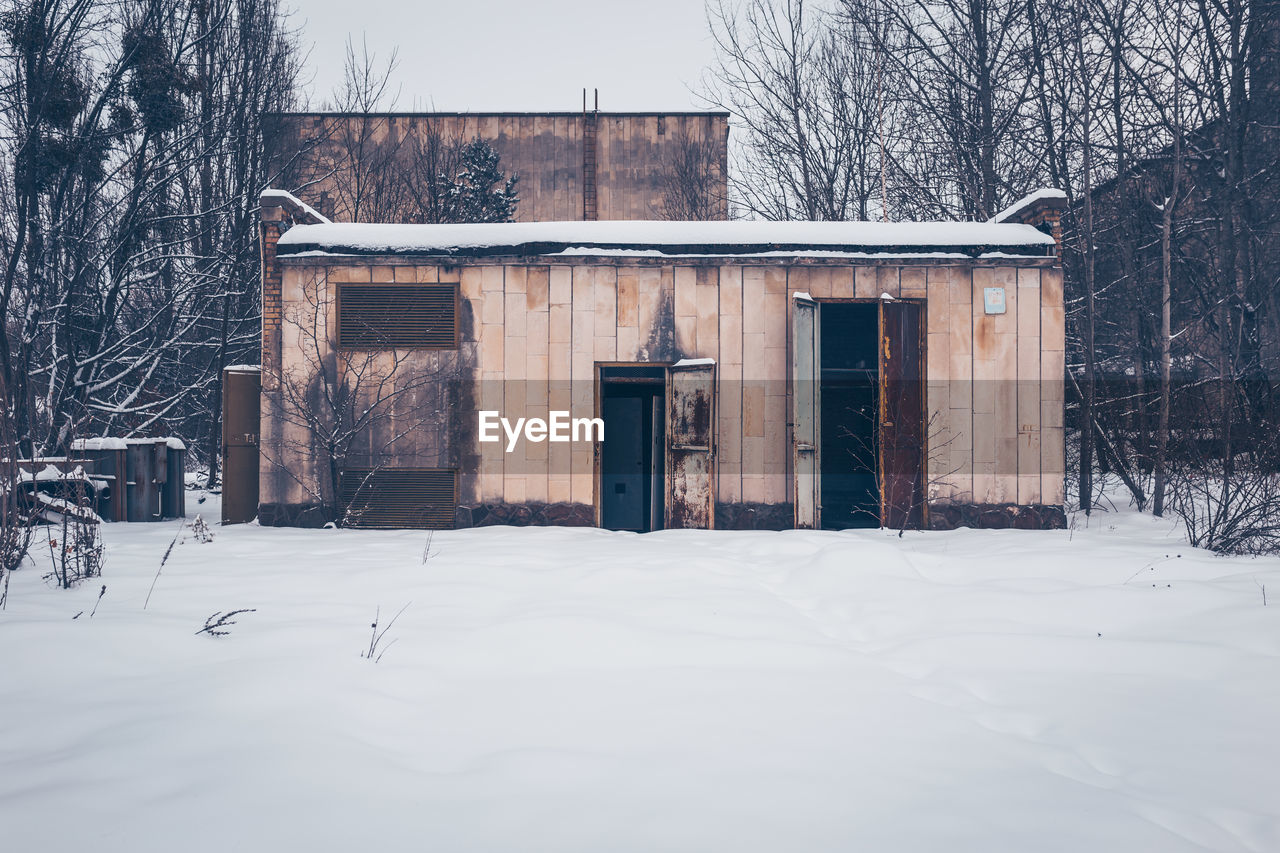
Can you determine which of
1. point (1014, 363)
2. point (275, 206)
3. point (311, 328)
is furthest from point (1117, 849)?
point (275, 206)

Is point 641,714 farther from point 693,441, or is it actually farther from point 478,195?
point 478,195

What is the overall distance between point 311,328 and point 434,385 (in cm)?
157

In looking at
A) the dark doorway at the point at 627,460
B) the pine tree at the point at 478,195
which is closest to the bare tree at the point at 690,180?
the pine tree at the point at 478,195

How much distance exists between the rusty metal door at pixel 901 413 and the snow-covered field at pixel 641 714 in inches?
115

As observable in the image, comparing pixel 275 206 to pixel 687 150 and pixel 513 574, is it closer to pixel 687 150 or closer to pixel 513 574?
pixel 513 574

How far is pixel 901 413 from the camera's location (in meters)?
8.19

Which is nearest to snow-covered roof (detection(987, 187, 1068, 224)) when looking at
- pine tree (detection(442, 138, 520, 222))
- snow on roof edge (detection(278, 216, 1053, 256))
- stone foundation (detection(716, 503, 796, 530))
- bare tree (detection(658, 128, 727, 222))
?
snow on roof edge (detection(278, 216, 1053, 256))

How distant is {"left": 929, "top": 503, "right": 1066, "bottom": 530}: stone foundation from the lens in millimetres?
8164

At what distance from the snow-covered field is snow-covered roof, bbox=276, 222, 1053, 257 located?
427cm

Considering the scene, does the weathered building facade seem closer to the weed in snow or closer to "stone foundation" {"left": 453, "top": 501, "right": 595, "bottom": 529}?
"stone foundation" {"left": 453, "top": 501, "right": 595, "bottom": 529}

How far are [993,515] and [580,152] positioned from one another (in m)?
13.9

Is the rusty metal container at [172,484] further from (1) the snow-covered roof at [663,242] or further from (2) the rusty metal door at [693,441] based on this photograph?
(2) the rusty metal door at [693,441]

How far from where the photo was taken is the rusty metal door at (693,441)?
26.5 ft

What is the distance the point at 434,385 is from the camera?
8.21m
